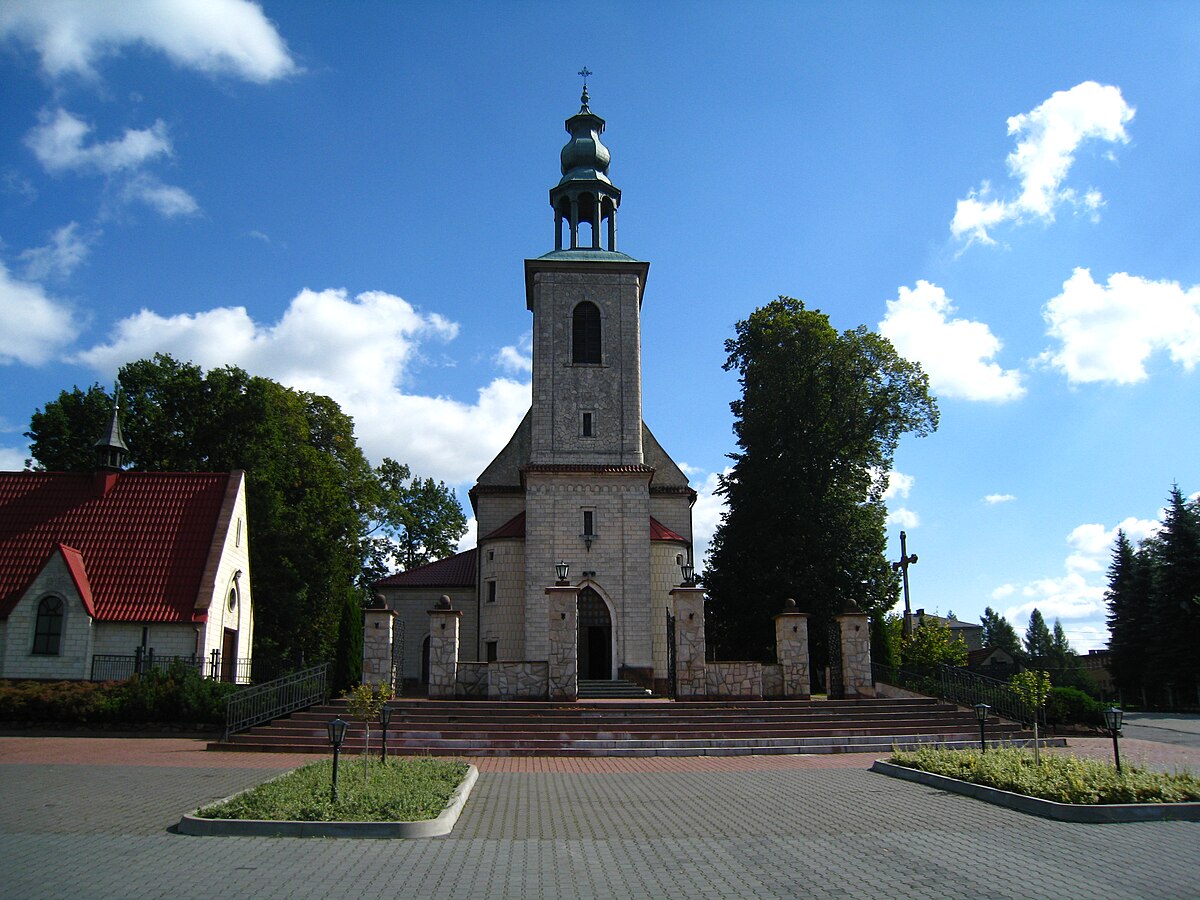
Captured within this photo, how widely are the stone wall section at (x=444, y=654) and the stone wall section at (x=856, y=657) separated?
10.0 m

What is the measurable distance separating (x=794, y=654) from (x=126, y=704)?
16301mm

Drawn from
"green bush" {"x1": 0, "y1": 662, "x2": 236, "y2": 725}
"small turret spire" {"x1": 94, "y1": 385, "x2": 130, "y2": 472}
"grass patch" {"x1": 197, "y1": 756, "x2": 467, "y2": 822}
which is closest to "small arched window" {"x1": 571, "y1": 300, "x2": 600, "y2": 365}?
"small turret spire" {"x1": 94, "y1": 385, "x2": 130, "y2": 472}

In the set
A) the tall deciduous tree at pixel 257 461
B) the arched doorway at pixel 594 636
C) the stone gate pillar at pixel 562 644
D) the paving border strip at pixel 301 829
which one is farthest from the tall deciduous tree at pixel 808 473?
the paving border strip at pixel 301 829

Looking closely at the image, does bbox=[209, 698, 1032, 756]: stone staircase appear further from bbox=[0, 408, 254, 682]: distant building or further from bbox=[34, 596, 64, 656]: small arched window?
bbox=[34, 596, 64, 656]: small arched window

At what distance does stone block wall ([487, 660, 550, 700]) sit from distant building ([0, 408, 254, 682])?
893 centimetres

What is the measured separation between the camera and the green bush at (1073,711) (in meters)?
23.0

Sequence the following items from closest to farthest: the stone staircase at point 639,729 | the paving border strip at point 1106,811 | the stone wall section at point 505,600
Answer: the paving border strip at point 1106,811, the stone staircase at point 639,729, the stone wall section at point 505,600

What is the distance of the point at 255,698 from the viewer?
19.8 meters

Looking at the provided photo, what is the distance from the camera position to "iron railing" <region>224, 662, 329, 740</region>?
755 inches

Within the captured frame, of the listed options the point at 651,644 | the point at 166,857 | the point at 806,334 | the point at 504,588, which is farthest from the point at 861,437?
the point at 166,857

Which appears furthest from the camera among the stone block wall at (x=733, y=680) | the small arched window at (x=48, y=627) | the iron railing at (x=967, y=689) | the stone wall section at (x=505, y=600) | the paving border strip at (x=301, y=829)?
the stone wall section at (x=505, y=600)

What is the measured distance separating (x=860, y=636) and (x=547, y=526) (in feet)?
36.8

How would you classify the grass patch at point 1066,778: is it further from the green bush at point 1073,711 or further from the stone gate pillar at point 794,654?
the green bush at point 1073,711

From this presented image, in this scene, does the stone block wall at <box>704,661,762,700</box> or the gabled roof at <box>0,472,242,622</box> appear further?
the gabled roof at <box>0,472,242,622</box>
